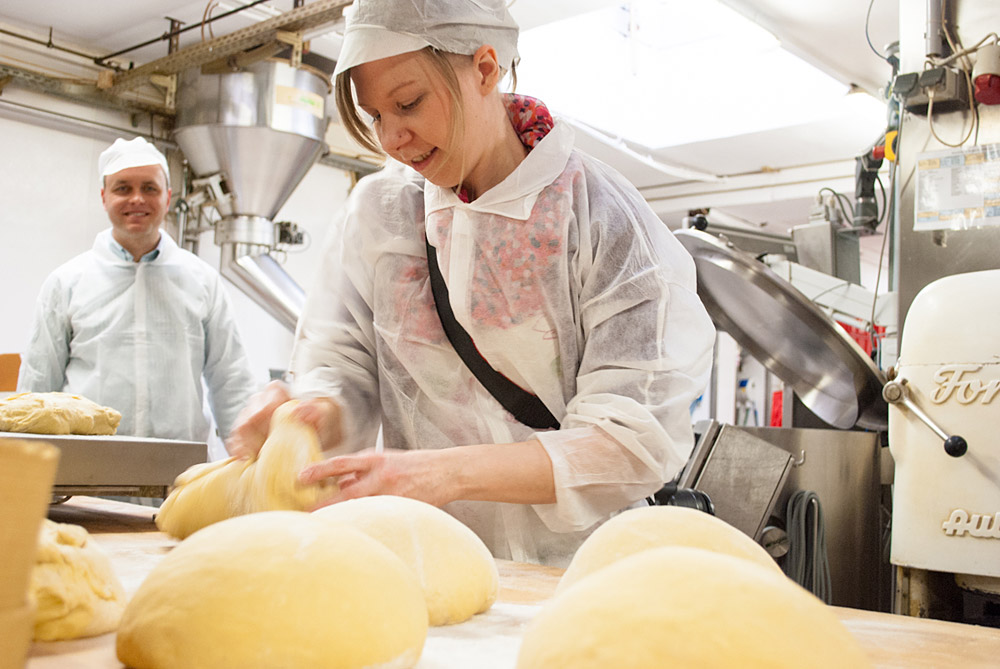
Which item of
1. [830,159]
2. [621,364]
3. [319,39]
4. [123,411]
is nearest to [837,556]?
[621,364]

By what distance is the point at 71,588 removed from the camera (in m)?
0.73

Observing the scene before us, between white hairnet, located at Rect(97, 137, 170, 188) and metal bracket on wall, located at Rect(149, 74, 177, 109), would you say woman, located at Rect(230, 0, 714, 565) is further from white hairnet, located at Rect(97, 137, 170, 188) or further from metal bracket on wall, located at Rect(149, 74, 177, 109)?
metal bracket on wall, located at Rect(149, 74, 177, 109)

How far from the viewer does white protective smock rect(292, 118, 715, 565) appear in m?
1.25

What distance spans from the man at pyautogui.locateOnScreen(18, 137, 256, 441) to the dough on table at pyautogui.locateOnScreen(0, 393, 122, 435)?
47.8 inches

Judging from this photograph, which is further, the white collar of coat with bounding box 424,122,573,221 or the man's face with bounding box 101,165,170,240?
the man's face with bounding box 101,165,170,240

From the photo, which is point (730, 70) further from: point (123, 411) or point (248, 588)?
point (248, 588)

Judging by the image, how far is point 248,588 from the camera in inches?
24.8

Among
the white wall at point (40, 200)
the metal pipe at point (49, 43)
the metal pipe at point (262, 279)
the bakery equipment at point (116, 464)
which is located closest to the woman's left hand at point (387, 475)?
the bakery equipment at point (116, 464)

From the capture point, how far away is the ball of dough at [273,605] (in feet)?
2.01

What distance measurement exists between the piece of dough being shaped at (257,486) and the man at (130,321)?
6.83 ft

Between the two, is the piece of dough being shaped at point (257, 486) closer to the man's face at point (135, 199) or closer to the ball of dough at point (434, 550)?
the ball of dough at point (434, 550)

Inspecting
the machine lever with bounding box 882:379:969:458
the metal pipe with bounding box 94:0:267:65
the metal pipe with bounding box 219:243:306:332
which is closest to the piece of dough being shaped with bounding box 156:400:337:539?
the machine lever with bounding box 882:379:969:458

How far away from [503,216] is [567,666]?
3.26ft

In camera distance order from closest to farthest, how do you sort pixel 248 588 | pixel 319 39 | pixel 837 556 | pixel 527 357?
pixel 248 588
pixel 527 357
pixel 837 556
pixel 319 39
